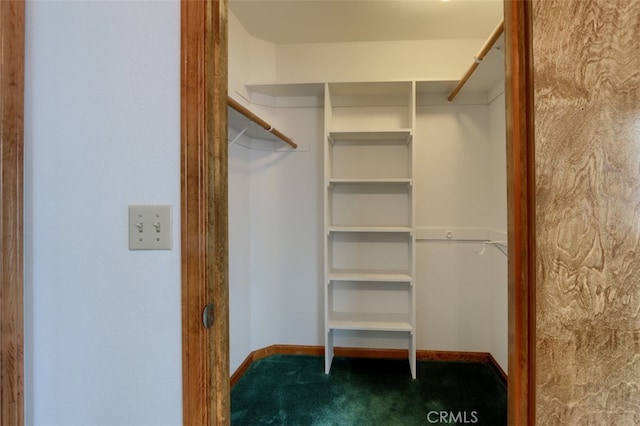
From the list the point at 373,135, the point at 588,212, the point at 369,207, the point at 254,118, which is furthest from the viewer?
the point at 369,207

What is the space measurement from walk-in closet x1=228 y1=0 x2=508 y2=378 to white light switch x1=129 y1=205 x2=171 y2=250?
134 centimetres

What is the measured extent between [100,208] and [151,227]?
15cm

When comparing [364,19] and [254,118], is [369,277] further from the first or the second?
[364,19]

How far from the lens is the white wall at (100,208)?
0.76 meters

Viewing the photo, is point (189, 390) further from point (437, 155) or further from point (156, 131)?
point (437, 155)

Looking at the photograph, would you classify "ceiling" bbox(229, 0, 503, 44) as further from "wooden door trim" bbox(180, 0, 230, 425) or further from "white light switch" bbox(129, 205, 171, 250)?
"white light switch" bbox(129, 205, 171, 250)

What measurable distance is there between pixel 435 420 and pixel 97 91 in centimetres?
215

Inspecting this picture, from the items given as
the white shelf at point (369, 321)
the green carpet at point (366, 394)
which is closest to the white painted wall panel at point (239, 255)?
the green carpet at point (366, 394)

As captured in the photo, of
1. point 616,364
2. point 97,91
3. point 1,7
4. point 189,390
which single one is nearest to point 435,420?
point 616,364

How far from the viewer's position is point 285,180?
95.5 inches

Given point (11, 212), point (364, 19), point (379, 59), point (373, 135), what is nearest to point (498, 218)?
point (373, 135)

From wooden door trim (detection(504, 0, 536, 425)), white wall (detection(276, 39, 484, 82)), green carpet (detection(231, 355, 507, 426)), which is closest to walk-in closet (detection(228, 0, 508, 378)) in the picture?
white wall (detection(276, 39, 484, 82))

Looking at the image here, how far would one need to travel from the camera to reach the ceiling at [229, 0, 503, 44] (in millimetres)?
1857

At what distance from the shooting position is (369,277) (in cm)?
211
